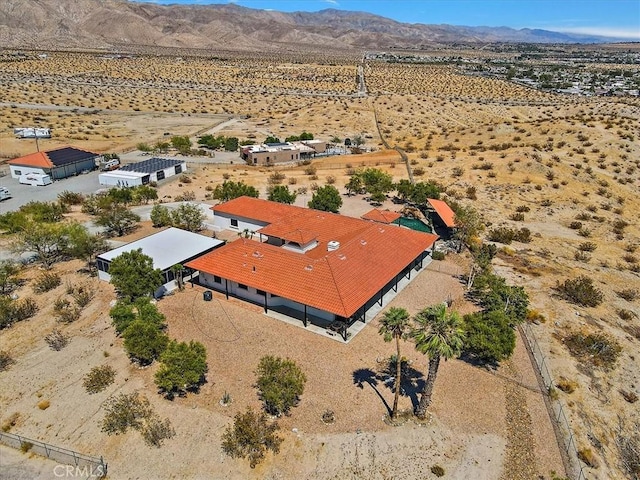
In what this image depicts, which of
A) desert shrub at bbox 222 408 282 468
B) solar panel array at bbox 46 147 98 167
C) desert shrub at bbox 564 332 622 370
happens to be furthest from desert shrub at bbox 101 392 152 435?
solar panel array at bbox 46 147 98 167

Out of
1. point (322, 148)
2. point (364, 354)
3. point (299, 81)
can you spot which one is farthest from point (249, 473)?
point (299, 81)

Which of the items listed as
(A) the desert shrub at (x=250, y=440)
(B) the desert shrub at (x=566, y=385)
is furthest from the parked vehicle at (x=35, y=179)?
(B) the desert shrub at (x=566, y=385)

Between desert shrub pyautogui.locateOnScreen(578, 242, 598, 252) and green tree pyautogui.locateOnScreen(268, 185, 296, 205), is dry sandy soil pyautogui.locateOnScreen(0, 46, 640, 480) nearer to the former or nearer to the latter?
desert shrub pyautogui.locateOnScreen(578, 242, 598, 252)

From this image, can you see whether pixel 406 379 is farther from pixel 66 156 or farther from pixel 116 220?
pixel 66 156

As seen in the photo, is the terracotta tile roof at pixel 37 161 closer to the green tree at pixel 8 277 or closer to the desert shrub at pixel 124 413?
the green tree at pixel 8 277

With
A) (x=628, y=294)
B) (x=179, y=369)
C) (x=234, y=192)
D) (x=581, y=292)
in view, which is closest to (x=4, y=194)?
(x=234, y=192)

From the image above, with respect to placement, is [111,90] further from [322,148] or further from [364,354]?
[364,354]
